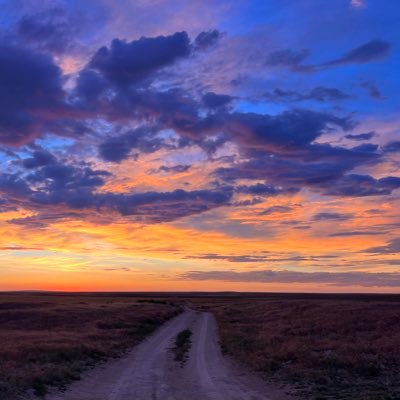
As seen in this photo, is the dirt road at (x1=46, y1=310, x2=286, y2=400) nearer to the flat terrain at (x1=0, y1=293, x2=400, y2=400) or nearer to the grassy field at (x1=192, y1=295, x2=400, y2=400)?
the flat terrain at (x1=0, y1=293, x2=400, y2=400)

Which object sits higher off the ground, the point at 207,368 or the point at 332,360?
the point at 332,360

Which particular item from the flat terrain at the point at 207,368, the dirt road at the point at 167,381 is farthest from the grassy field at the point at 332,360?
the dirt road at the point at 167,381

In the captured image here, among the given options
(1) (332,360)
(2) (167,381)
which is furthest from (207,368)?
(1) (332,360)

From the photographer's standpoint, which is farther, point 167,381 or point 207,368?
point 207,368

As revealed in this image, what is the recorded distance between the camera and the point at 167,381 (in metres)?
20.1

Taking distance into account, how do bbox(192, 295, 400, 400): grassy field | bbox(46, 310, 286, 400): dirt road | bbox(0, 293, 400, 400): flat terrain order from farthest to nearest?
bbox(192, 295, 400, 400): grassy field → bbox(0, 293, 400, 400): flat terrain → bbox(46, 310, 286, 400): dirt road

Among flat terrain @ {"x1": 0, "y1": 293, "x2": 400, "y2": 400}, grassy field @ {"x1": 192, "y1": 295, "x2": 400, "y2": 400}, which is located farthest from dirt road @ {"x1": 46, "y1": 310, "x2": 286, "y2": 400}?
grassy field @ {"x1": 192, "y1": 295, "x2": 400, "y2": 400}

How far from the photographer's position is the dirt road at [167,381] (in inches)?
675

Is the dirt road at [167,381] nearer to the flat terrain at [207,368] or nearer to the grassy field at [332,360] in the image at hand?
the flat terrain at [207,368]

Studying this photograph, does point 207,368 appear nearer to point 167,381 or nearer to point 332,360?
point 167,381

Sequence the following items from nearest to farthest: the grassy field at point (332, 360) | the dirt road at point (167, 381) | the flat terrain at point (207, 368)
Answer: the dirt road at point (167, 381) → the flat terrain at point (207, 368) → the grassy field at point (332, 360)

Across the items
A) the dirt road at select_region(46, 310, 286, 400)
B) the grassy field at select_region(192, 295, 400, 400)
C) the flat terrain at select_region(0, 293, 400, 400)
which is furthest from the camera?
the grassy field at select_region(192, 295, 400, 400)

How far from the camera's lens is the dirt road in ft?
56.2

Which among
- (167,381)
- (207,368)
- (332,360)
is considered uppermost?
(332,360)
